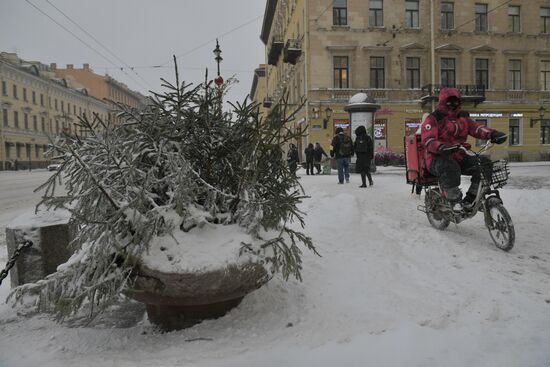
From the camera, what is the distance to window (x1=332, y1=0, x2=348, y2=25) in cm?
2812

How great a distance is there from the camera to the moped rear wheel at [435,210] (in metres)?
5.30

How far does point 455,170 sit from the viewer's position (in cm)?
485

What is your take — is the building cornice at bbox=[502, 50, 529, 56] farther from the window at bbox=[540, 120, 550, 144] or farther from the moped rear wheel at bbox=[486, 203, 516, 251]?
the moped rear wheel at bbox=[486, 203, 516, 251]

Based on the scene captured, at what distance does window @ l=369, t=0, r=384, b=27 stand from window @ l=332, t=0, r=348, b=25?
1.77m

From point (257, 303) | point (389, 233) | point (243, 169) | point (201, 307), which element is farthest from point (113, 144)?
point (389, 233)

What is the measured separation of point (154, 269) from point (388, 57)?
2888 cm

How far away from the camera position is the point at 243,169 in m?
2.82

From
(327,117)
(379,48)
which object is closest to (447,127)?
(327,117)

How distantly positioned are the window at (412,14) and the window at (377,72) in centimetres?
318

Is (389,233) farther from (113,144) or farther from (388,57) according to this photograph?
(388,57)

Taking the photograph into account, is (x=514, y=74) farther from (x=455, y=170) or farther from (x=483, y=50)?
(x=455, y=170)

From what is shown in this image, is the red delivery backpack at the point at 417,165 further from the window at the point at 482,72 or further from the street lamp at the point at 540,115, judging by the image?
the street lamp at the point at 540,115

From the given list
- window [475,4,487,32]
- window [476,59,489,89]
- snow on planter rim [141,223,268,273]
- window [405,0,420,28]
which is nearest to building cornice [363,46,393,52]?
window [405,0,420,28]

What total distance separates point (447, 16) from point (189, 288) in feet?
106
